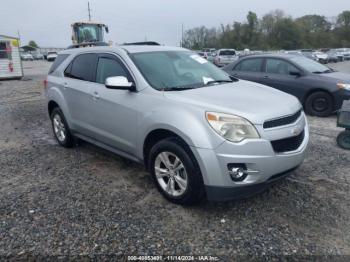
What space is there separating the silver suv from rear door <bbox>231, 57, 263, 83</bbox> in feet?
14.1

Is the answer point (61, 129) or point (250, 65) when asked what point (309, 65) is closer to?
point (250, 65)

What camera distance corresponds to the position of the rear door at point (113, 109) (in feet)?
12.8

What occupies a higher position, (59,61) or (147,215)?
(59,61)

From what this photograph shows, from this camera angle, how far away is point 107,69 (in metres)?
4.43

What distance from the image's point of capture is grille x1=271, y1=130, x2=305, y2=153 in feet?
10.5

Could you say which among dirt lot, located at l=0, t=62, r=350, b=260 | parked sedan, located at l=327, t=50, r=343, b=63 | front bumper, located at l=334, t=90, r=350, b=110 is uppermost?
front bumper, located at l=334, t=90, r=350, b=110

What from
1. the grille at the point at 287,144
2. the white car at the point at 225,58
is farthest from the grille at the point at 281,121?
the white car at the point at 225,58

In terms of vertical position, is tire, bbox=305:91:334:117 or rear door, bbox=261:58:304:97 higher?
rear door, bbox=261:58:304:97

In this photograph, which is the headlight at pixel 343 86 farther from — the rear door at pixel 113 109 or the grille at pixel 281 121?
the rear door at pixel 113 109

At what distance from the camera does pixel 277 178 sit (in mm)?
Answer: 3264

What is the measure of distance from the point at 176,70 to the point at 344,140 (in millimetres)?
3222

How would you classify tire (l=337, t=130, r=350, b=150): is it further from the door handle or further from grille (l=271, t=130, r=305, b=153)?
the door handle

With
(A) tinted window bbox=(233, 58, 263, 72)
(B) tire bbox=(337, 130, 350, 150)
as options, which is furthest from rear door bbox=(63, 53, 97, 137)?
(A) tinted window bbox=(233, 58, 263, 72)

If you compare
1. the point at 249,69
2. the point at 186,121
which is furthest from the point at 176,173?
the point at 249,69
